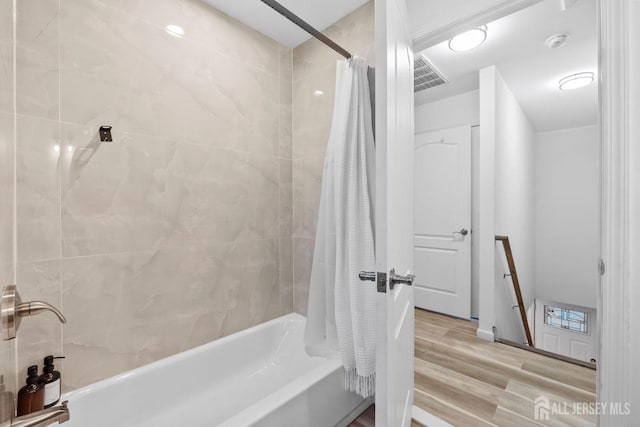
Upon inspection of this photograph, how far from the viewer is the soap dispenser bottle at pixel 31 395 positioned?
0.98 meters

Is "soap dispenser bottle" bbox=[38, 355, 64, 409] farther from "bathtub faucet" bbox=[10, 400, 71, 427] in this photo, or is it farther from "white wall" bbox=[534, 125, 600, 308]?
"white wall" bbox=[534, 125, 600, 308]

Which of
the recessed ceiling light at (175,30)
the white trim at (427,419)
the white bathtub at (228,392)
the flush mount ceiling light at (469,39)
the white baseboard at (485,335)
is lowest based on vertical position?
the white trim at (427,419)

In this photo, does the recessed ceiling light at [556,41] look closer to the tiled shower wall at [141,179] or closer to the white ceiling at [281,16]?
the white ceiling at [281,16]

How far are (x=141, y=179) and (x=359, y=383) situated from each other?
1463 millimetres

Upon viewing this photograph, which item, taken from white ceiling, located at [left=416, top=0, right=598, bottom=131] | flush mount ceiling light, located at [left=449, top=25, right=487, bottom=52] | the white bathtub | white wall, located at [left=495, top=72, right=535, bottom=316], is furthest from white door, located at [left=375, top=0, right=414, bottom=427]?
white wall, located at [left=495, top=72, right=535, bottom=316]

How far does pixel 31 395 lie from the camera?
100 cm

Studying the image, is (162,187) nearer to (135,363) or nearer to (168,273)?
(168,273)

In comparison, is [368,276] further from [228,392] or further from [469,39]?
[469,39]

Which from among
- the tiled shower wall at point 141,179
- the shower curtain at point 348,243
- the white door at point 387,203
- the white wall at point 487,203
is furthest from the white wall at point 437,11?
the white wall at point 487,203

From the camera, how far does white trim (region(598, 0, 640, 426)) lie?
33.4 inches

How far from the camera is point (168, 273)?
1452 millimetres

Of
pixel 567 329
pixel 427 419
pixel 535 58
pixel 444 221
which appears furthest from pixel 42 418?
pixel 567 329

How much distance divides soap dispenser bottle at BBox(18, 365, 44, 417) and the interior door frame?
6.51ft

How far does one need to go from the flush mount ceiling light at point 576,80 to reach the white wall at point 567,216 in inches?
68.3
